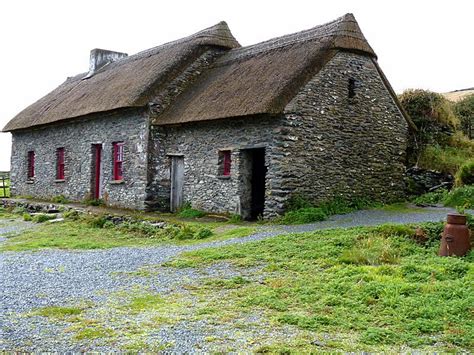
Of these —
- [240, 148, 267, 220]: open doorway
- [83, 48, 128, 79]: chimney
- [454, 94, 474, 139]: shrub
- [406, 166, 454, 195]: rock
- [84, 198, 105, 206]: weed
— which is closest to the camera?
[240, 148, 267, 220]: open doorway

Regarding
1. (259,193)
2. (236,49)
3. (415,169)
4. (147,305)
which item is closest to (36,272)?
(147,305)

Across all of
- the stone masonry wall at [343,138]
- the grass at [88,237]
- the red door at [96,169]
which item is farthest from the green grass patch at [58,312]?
the red door at [96,169]

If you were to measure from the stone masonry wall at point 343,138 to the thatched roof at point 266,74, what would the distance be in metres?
0.36

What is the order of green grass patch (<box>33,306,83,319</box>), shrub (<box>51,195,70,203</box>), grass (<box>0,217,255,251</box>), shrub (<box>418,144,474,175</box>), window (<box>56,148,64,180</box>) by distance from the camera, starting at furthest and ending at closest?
window (<box>56,148,64,180</box>) → shrub (<box>51,195,70,203</box>) → shrub (<box>418,144,474,175</box>) → grass (<box>0,217,255,251</box>) → green grass patch (<box>33,306,83,319</box>)

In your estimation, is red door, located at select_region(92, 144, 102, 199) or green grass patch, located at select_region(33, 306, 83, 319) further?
red door, located at select_region(92, 144, 102, 199)

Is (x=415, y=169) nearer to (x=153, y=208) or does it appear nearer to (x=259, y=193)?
(x=259, y=193)

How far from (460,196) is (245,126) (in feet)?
22.4

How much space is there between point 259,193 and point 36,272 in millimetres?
8219

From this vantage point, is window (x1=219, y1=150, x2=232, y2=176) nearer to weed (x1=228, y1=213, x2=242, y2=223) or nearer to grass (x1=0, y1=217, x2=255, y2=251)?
weed (x1=228, y1=213, x2=242, y2=223)

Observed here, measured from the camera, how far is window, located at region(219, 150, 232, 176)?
659 inches

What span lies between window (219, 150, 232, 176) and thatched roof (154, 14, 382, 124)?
46.0 inches

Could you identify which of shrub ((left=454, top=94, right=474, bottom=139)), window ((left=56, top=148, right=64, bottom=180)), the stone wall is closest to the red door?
the stone wall

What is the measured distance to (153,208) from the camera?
18750mm

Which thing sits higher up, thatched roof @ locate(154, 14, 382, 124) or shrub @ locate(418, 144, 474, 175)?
thatched roof @ locate(154, 14, 382, 124)
